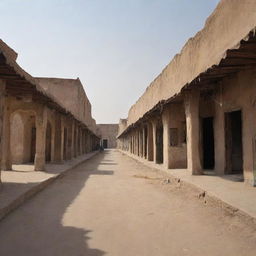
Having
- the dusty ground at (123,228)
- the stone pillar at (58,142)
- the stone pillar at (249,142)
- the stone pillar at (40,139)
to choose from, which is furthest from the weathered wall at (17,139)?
the stone pillar at (249,142)

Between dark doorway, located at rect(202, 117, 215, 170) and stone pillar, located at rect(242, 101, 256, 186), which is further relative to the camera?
dark doorway, located at rect(202, 117, 215, 170)

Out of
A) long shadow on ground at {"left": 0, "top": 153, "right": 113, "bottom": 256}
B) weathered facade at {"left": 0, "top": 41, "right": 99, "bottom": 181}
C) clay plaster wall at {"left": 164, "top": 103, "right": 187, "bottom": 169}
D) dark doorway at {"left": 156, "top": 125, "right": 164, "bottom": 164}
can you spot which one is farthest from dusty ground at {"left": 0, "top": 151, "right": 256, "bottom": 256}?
dark doorway at {"left": 156, "top": 125, "right": 164, "bottom": 164}

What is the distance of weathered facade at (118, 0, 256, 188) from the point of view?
27.4ft

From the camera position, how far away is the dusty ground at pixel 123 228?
167 inches

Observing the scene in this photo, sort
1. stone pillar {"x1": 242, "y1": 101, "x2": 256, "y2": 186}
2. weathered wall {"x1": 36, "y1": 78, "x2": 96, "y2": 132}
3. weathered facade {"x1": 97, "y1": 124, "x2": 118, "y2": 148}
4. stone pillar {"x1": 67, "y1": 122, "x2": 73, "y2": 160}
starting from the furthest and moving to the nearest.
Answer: weathered facade {"x1": 97, "y1": 124, "x2": 118, "y2": 148}, weathered wall {"x1": 36, "y1": 78, "x2": 96, "y2": 132}, stone pillar {"x1": 67, "y1": 122, "x2": 73, "y2": 160}, stone pillar {"x1": 242, "y1": 101, "x2": 256, "y2": 186}

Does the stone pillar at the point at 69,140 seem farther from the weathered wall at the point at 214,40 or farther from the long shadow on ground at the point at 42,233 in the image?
the long shadow on ground at the point at 42,233

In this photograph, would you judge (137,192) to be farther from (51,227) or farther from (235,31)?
(235,31)

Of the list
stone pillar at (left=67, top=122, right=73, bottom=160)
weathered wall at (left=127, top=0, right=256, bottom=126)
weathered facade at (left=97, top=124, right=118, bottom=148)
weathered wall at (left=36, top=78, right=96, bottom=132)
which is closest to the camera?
weathered wall at (left=127, top=0, right=256, bottom=126)

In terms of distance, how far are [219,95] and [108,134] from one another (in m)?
74.9

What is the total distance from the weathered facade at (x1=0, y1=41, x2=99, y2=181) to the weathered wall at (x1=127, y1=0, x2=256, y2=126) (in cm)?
557

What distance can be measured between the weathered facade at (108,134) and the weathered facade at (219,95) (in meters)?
68.7

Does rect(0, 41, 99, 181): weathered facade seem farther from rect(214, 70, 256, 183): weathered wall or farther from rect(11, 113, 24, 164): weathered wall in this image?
rect(214, 70, 256, 183): weathered wall

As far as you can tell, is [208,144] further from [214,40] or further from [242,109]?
[214,40]

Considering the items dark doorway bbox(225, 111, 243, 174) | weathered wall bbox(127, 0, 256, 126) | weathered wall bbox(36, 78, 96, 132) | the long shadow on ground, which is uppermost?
weathered wall bbox(36, 78, 96, 132)
